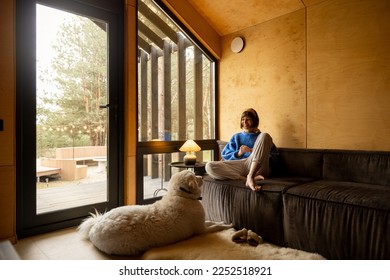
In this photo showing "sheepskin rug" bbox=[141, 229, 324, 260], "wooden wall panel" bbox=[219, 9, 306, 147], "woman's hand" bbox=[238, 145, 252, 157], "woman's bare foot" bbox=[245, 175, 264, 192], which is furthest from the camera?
"wooden wall panel" bbox=[219, 9, 306, 147]

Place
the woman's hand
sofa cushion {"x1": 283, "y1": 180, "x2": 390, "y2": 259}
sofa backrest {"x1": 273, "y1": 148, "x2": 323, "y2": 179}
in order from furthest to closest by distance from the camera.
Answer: the woman's hand
sofa backrest {"x1": 273, "y1": 148, "x2": 323, "y2": 179}
sofa cushion {"x1": 283, "y1": 180, "x2": 390, "y2": 259}

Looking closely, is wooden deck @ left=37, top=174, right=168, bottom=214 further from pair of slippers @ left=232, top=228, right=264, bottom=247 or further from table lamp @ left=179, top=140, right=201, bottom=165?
pair of slippers @ left=232, top=228, right=264, bottom=247

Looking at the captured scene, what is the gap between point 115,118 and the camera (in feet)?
9.07

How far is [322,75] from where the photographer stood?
8.87 feet

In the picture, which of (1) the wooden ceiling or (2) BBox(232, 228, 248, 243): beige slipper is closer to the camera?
(2) BBox(232, 228, 248, 243): beige slipper

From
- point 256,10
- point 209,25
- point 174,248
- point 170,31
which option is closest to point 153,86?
point 170,31

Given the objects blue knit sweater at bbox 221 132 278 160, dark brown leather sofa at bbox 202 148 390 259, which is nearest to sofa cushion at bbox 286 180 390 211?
dark brown leather sofa at bbox 202 148 390 259

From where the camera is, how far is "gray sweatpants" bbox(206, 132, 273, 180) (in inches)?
90.6

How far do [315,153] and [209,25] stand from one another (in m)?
2.30

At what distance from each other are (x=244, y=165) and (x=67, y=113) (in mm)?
1837

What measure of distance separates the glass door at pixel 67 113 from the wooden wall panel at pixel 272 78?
1.59 m

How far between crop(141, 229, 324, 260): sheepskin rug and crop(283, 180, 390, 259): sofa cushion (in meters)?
0.11

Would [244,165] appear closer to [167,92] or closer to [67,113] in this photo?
[167,92]
